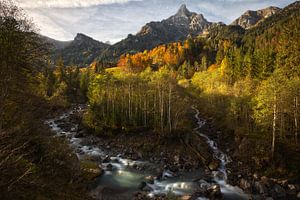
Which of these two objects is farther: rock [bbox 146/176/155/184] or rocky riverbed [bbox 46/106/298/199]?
rock [bbox 146/176/155/184]

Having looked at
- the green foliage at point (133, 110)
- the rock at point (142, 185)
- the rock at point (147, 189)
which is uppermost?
the green foliage at point (133, 110)

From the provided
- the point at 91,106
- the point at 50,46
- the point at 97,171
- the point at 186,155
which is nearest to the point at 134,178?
the point at 97,171

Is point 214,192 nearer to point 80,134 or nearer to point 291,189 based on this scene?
point 291,189

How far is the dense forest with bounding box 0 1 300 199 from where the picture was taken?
40.9ft

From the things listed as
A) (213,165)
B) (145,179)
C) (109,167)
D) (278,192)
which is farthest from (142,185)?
(278,192)

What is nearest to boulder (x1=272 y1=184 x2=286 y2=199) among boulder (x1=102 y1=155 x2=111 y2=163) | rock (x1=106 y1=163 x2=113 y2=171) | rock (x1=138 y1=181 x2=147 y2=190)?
rock (x1=138 y1=181 x2=147 y2=190)

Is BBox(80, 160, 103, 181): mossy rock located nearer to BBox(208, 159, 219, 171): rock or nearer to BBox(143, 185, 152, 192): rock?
BBox(143, 185, 152, 192): rock

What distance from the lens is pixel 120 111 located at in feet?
145

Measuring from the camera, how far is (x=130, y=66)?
373 ft

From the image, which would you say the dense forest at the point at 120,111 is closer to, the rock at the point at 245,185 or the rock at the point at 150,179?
the rock at the point at 245,185

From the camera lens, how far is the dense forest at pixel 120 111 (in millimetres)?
12452

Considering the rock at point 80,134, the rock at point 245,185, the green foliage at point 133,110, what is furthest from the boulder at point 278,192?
the rock at point 80,134

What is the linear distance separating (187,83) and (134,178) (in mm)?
61317

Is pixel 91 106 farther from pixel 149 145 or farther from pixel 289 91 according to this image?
pixel 289 91
